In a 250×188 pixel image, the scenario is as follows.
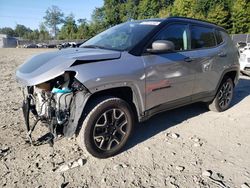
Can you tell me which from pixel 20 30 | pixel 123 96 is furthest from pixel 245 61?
pixel 20 30

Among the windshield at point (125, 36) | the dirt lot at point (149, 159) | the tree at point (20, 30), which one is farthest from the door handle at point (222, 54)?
the tree at point (20, 30)

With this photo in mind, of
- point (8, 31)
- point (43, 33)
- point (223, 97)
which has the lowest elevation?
point (223, 97)

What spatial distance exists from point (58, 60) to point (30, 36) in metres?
108

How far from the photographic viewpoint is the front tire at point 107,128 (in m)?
3.20

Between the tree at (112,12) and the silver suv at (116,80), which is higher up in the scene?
the tree at (112,12)

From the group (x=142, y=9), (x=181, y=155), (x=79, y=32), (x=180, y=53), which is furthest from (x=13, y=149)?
(x=142, y=9)

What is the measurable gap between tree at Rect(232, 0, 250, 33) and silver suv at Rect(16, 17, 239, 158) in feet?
155

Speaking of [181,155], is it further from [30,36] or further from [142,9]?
[30,36]

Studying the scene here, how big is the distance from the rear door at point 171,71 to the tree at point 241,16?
4781 cm

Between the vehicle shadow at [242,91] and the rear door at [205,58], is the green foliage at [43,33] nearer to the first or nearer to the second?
the vehicle shadow at [242,91]

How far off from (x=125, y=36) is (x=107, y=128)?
59.3 inches

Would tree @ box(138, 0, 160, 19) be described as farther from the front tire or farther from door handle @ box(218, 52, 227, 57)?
the front tire

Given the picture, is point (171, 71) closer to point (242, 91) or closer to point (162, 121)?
point (162, 121)

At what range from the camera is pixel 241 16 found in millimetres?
45844
